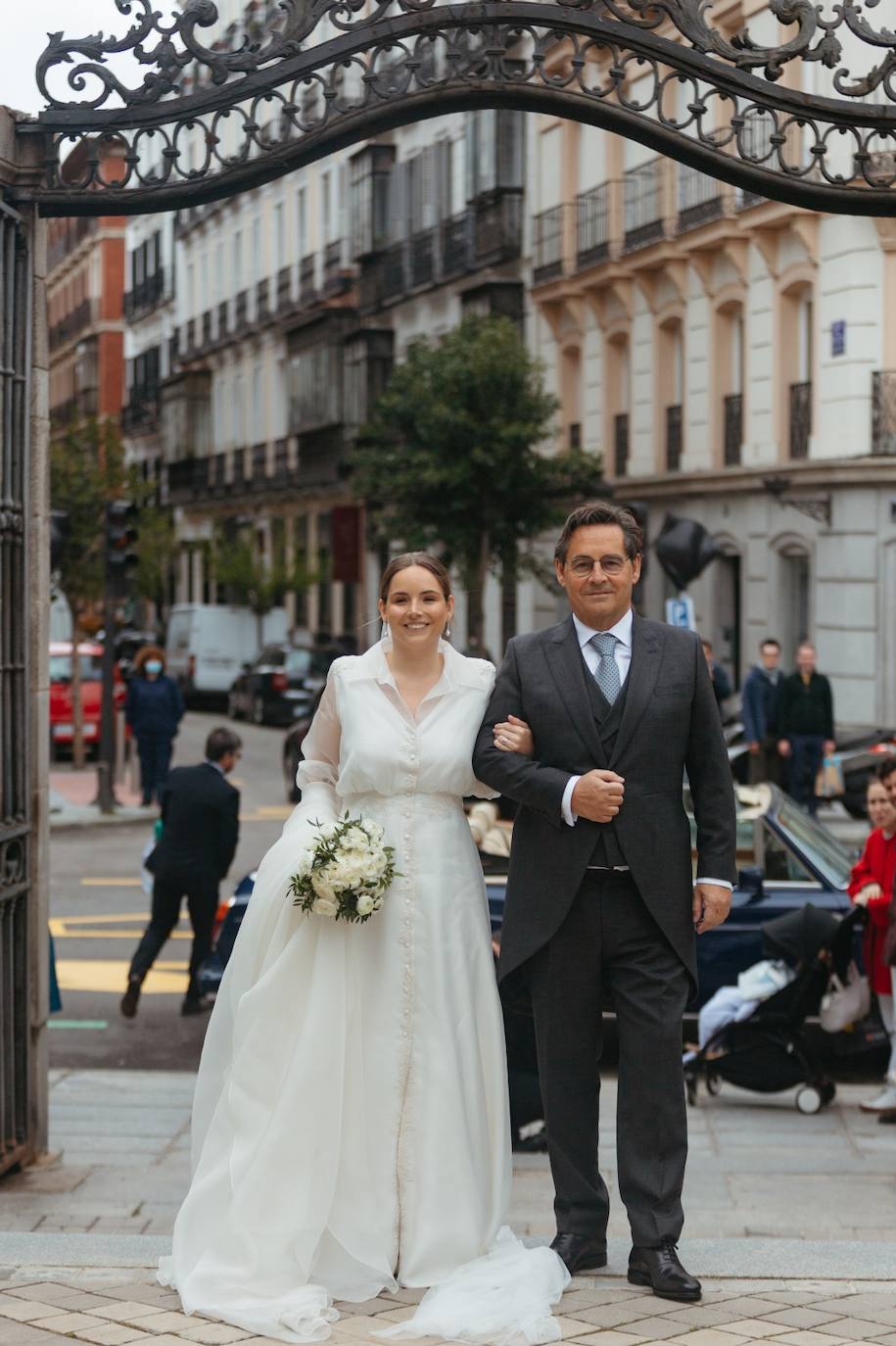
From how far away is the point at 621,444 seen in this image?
37844mm

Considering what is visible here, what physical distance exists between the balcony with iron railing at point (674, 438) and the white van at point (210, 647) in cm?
1617

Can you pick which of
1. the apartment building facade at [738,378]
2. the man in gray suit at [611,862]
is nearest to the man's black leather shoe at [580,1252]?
the man in gray suit at [611,862]

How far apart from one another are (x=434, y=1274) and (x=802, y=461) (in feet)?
83.6

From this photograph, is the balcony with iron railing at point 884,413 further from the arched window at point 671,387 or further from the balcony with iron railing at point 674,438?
the arched window at point 671,387

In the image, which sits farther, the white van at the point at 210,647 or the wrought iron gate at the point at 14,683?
the white van at the point at 210,647

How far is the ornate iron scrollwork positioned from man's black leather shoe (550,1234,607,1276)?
348cm

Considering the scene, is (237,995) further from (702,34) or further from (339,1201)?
(702,34)

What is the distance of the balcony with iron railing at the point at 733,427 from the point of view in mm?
33062

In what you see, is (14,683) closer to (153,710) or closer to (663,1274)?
(663,1274)

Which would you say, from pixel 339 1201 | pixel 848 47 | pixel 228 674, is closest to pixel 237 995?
pixel 339 1201

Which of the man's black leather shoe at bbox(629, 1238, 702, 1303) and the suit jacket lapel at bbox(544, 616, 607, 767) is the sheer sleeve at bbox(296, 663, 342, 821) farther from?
the man's black leather shoe at bbox(629, 1238, 702, 1303)

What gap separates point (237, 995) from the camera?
241 inches

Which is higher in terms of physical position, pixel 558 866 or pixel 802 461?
pixel 802 461

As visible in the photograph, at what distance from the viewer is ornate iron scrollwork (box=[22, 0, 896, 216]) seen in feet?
22.7
